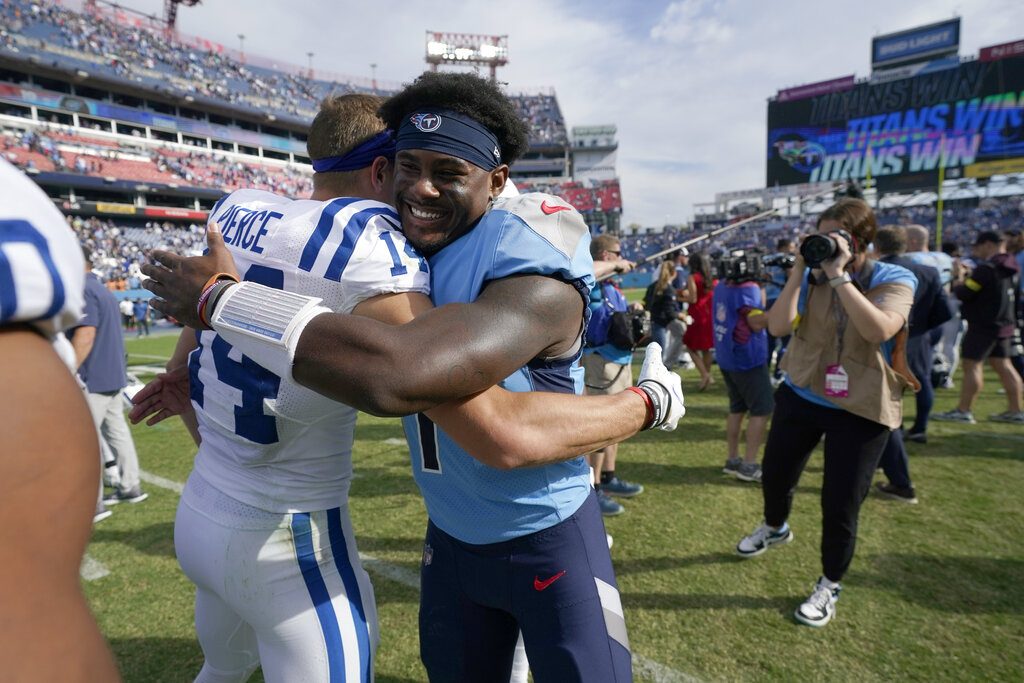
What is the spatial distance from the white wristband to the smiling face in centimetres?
47

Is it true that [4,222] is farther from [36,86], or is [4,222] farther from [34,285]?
[36,86]

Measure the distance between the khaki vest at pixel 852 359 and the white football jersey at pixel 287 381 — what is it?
8.24 ft

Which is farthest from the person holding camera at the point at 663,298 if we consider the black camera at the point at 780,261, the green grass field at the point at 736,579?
the black camera at the point at 780,261

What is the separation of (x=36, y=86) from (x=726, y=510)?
168ft

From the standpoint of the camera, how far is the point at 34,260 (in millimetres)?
550

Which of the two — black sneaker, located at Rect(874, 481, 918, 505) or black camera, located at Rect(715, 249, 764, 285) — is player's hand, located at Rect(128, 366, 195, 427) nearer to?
black camera, located at Rect(715, 249, 764, 285)

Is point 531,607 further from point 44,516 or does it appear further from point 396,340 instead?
point 44,516

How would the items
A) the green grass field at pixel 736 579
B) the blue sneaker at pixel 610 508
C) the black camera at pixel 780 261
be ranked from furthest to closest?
the blue sneaker at pixel 610 508 < the black camera at pixel 780 261 < the green grass field at pixel 736 579

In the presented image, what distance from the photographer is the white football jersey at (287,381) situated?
128 cm

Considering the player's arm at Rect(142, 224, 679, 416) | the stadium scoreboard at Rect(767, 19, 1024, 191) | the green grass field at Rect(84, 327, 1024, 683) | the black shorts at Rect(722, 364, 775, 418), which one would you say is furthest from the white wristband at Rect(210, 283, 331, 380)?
the stadium scoreboard at Rect(767, 19, 1024, 191)

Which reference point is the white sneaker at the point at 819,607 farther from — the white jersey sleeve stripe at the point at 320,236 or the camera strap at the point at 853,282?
the white jersey sleeve stripe at the point at 320,236

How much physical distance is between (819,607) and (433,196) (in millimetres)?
2955

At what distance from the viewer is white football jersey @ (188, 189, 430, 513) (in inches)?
50.3

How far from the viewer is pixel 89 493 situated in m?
0.58
